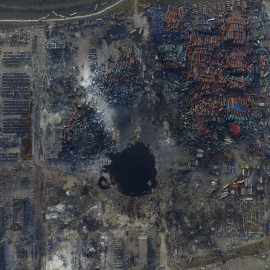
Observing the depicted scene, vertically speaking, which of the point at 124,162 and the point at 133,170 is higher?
the point at 124,162

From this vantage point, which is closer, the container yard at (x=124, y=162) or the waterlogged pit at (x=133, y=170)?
the container yard at (x=124, y=162)

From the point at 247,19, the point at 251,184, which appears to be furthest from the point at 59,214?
the point at 247,19

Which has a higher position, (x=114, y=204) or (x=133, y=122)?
(x=133, y=122)

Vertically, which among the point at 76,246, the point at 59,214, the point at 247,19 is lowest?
the point at 76,246

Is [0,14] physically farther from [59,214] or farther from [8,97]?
[59,214]

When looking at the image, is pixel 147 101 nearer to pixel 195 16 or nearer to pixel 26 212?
pixel 195 16

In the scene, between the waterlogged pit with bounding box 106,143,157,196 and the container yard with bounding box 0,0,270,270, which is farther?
the waterlogged pit with bounding box 106,143,157,196
